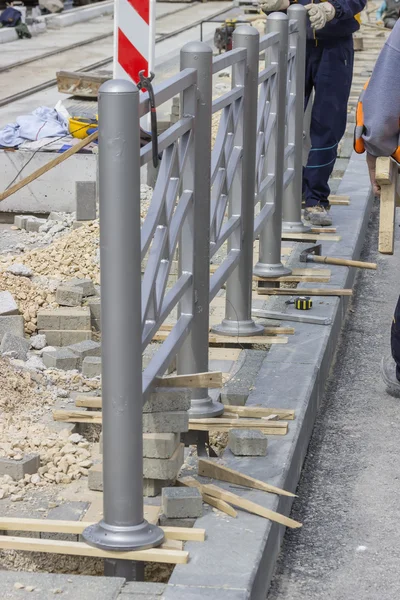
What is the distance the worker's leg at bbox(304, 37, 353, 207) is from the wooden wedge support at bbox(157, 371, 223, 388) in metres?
3.93

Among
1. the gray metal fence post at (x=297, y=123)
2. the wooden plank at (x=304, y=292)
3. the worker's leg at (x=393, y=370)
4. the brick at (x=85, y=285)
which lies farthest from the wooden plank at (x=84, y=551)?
the gray metal fence post at (x=297, y=123)

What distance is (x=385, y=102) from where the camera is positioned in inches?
171

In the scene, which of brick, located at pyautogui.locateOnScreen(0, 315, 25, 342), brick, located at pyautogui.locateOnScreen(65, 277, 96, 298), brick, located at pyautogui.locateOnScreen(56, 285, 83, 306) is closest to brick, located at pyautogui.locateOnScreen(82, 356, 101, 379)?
brick, located at pyautogui.locateOnScreen(0, 315, 25, 342)

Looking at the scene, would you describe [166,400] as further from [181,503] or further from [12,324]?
[12,324]

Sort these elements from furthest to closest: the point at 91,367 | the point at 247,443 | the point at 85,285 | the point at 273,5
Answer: the point at 273,5 < the point at 85,285 < the point at 91,367 < the point at 247,443

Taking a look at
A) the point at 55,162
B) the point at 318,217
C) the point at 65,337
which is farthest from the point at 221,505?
the point at 318,217

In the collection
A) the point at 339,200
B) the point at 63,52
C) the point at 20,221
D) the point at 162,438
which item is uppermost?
the point at 162,438

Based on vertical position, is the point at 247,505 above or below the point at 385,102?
below

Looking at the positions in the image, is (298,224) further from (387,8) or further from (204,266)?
(387,8)

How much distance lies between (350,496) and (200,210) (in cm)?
116

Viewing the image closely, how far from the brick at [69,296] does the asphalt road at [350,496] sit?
1320 millimetres

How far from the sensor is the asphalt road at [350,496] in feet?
11.7

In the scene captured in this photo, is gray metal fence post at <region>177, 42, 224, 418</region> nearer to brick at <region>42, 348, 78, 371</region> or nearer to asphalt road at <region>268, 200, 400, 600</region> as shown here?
asphalt road at <region>268, 200, 400, 600</region>

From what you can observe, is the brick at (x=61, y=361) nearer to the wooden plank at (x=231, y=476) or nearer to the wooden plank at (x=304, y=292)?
the wooden plank at (x=231, y=476)
